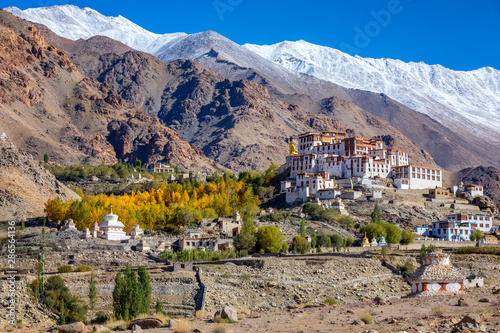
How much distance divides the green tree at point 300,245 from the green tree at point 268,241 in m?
1.29

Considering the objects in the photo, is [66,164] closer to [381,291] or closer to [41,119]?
[41,119]

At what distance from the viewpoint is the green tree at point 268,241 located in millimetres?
70938

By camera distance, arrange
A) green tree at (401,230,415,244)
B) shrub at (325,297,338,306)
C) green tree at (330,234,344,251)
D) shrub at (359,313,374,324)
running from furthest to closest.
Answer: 1. green tree at (401,230,415,244)
2. green tree at (330,234,344,251)
3. shrub at (325,297,338,306)
4. shrub at (359,313,374,324)

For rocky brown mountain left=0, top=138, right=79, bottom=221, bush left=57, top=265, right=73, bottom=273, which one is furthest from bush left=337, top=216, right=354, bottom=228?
bush left=57, top=265, right=73, bottom=273

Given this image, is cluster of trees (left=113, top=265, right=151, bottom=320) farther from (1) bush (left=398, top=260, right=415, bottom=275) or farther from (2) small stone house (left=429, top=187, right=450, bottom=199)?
(2) small stone house (left=429, top=187, right=450, bottom=199)

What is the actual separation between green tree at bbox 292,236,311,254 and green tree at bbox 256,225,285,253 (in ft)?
4.23

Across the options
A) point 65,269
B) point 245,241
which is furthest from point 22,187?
point 65,269

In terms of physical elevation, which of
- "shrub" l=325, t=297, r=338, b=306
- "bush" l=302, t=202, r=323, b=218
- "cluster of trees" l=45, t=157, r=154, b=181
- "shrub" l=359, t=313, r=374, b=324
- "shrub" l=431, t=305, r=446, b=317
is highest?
"cluster of trees" l=45, t=157, r=154, b=181

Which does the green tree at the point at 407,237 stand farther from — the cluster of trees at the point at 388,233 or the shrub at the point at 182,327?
the shrub at the point at 182,327

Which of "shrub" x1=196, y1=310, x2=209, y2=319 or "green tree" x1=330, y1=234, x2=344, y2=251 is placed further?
"green tree" x1=330, y1=234, x2=344, y2=251

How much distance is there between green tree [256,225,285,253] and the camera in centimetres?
7094

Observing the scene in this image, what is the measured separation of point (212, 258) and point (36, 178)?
4749cm

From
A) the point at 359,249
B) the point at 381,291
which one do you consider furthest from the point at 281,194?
the point at 381,291

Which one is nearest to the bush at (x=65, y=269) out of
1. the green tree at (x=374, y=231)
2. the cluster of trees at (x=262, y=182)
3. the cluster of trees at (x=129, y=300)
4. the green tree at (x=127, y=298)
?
the cluster of trees at (x=129, y=300)
